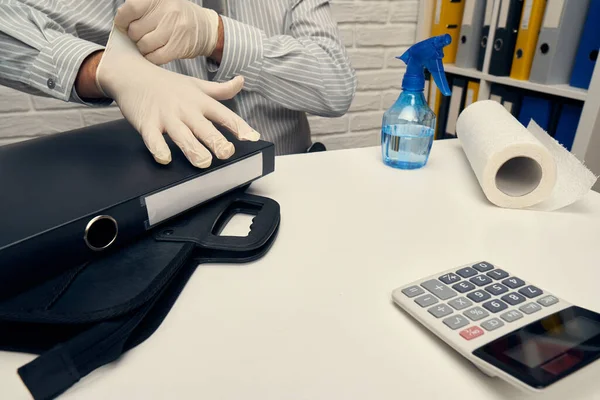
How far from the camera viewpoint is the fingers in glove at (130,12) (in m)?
0.41

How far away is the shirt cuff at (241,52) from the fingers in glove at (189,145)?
11.8 inches

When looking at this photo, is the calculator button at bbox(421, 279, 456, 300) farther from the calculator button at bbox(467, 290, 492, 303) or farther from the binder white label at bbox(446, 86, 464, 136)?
the binder white label at bbox(446, 86, 464, 136)

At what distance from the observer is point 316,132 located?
4.19ft

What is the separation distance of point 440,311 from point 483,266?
75mm

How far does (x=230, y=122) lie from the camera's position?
39 centimetres

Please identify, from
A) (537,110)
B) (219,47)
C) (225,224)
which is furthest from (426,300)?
(537,110)

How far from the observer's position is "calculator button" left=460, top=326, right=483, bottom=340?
0.79ft

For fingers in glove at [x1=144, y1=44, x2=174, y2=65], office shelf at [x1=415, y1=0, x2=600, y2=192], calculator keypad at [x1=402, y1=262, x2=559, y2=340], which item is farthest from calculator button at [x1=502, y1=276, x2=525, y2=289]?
office shelf at [x1=415, y1=0, x2=600, y2=192]

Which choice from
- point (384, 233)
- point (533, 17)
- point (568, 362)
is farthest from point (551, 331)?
point (533, 17)

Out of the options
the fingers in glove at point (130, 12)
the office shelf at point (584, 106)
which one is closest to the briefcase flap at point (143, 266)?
the fingers in glove at point (130, 12)

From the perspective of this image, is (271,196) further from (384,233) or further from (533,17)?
(533,17)

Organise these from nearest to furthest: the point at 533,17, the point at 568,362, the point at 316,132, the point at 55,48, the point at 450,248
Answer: the point at 568,362 → the point at 450,248 → the point at 55,48 → the point at 533,17 → the point at 316,132

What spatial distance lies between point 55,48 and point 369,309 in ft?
1.81

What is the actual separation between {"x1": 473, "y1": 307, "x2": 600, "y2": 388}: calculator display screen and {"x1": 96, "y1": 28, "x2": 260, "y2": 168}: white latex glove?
0.87ft
